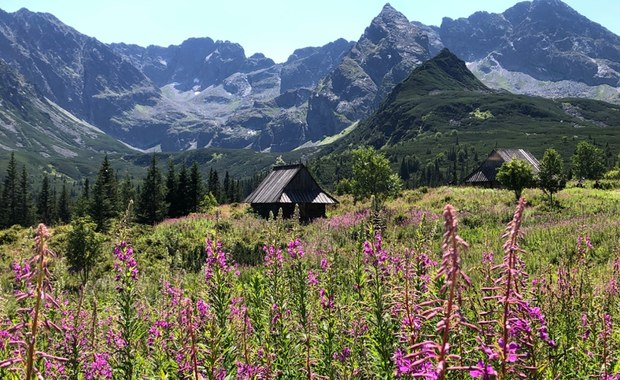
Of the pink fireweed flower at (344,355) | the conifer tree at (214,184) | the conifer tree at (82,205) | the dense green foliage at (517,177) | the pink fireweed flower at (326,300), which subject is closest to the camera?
the pink fireweed flower at (344,355)

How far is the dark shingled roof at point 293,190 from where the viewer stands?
4488 cm

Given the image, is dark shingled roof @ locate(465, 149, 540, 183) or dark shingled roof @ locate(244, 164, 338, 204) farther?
dark shingled roof @ locate(465, 149, 540, 183)

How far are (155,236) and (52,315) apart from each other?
24.1 metres

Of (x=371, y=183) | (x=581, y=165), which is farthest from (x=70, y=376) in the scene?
(x=581, y=165)

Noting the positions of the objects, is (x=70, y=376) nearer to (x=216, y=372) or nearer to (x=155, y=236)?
(x=216, y=372)

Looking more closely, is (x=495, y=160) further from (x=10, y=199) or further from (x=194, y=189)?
(x=10, y=199)

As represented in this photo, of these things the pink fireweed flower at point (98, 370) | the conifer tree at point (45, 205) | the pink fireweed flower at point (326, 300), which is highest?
the pink fireweed flower at point (326, 300)

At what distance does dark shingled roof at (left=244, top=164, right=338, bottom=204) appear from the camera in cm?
4488

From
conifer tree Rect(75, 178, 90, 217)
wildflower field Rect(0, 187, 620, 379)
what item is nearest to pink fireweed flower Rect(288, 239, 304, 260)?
wildflower field Rect(0, 187, 620, 379)

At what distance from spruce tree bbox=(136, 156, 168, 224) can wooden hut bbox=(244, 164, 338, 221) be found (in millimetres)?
17391

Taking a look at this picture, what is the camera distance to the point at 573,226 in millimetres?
22703

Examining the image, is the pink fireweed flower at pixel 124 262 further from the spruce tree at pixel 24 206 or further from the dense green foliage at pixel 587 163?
the dense green foliage at pixel 587 163

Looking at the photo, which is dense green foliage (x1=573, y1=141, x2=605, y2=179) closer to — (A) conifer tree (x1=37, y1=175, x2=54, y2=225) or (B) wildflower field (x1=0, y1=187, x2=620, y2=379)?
(B) wildflower field (x1=0, y1=187, x2=620, y2=379)

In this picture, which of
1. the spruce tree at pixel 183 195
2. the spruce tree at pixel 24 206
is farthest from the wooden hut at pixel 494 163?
the spruce tree at pixel 24 206
